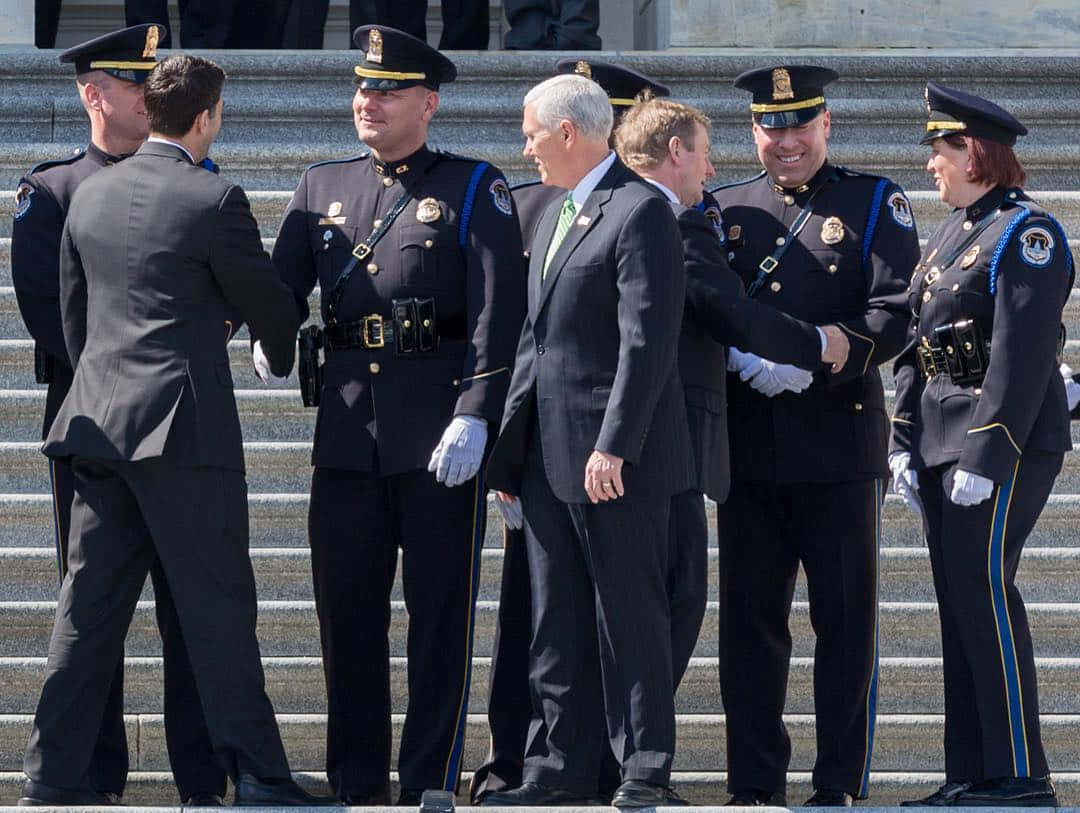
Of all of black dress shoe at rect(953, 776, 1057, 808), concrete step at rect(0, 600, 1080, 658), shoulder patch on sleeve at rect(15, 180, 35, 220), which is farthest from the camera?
concrete step at rect(0, 600, 1080, 658)

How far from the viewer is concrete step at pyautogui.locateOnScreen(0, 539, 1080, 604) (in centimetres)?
697

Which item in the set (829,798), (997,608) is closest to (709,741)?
(829,798)

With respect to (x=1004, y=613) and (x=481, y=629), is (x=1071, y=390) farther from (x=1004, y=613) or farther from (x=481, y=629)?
(x=481, y=629)

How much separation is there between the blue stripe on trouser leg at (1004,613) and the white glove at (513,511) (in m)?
1.19

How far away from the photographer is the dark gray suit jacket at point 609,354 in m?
5.32

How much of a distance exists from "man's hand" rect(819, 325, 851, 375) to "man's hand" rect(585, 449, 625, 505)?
2.87 ft

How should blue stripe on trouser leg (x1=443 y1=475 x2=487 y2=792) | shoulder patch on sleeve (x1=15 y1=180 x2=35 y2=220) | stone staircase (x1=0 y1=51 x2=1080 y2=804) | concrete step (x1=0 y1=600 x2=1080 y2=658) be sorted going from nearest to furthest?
blue stripe on trouser leg (x1=443 y1=475 x2=487 y2=792)
shoulder patch on sleeve (x1=15 y1=180 x2=35 y2=220)
stone staircase (x1=0 y1=51 x2=1080 y2=804)
concrete step (x1=0 y1=600 x2=1080 y2=658)

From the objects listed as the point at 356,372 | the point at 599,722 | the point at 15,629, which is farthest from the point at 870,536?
the point at 15,629

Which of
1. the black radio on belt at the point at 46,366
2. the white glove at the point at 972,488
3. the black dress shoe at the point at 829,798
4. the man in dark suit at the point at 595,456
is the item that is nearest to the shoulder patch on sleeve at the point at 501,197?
the man in dark suit at the point at 595,456

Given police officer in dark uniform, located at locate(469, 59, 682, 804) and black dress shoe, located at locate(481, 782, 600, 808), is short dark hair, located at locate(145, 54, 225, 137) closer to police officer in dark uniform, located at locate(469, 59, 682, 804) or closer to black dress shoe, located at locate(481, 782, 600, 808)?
police officer in dark uniform, located at locate(469, 59, 682, 804)

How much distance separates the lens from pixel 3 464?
7328 mm

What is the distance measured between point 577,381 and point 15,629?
7.42ft

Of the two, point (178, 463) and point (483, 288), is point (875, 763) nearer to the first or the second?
point (483, 288)

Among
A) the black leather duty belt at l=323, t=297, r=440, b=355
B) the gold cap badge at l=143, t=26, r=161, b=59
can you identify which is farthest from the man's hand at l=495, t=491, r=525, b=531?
the gold cap badge at l=143, t=26, r=161, b=59
